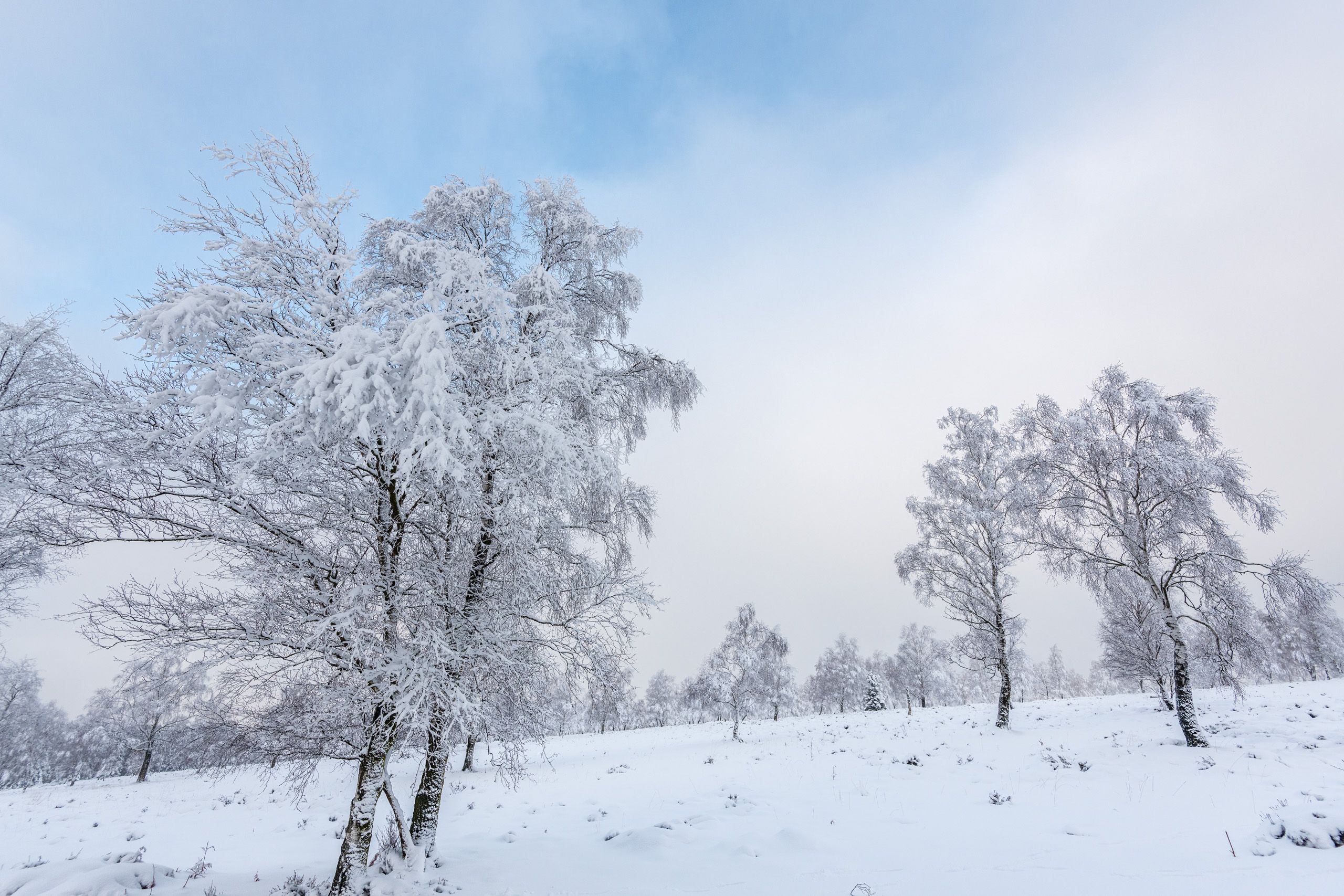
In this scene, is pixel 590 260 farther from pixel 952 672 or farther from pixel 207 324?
pixel 952 672

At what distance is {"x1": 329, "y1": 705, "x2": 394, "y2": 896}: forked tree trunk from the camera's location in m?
5.07

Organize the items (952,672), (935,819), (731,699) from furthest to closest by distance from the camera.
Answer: (952,672) → (731,699) → (935,819)

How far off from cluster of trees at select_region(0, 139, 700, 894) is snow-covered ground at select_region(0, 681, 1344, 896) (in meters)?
2.01

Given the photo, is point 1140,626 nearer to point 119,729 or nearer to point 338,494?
point 338,494

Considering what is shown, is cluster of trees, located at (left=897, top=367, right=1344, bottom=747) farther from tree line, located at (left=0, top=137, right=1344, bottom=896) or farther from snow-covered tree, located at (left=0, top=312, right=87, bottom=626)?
snow-covered tree, located at (left=0, top=312, right=87, bottom=626)

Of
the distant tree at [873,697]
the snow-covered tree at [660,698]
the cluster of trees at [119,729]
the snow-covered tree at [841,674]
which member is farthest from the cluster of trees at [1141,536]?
the snow-covered tree at [660,698]

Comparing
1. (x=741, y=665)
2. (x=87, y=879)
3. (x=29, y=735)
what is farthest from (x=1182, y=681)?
(x=29, y=735)

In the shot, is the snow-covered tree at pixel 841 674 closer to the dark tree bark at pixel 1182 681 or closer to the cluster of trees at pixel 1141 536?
the cluster of trees at pixel 1141 536

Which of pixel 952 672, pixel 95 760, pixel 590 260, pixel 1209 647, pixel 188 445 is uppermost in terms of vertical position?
pixel 590 260

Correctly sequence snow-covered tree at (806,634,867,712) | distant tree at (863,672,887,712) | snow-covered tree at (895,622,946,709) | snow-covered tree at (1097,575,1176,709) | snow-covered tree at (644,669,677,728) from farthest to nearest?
snow-covered tree at (644,669,677,728)
snow-covered tree at (806,634,867,712)
snow-covered tree at (895,622,946,709)
distant tree at (863,672,887,712)
snow-covered tree at (1097,575,1176,709)

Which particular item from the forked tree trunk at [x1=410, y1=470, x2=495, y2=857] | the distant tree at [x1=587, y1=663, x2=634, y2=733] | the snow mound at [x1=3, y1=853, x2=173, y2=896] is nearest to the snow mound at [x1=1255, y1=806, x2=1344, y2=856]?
the distant tree at [x1=587, y1=663, x2=634, y2=733]

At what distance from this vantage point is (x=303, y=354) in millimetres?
4727

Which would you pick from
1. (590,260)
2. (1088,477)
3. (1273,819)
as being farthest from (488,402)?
(1088,477)

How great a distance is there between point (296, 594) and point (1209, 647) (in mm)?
19470
